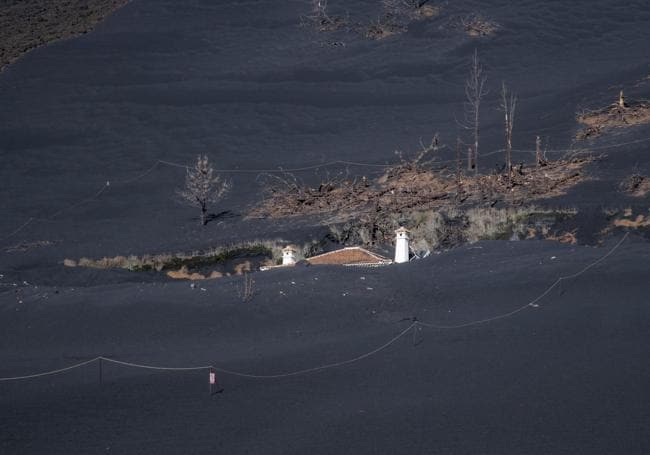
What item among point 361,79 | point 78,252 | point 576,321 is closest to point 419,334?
point 576,321

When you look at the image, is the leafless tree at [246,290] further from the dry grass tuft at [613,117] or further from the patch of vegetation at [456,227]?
the dry grass tuft at [613,117]

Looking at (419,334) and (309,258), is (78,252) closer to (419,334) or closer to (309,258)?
(309,258)

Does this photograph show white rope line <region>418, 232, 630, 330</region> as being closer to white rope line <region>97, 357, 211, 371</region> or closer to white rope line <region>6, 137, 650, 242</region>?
white rope line <region>97, 357, 211, 371</region>

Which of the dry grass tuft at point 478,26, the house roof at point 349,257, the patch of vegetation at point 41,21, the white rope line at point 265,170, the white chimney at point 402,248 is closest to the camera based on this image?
the white chimney at point 402,248

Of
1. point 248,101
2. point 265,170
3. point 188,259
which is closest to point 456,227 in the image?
point 188,259

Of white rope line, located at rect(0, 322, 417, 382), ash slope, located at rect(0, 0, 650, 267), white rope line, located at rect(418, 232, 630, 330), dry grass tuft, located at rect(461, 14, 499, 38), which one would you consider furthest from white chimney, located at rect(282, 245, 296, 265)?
dry grass tuft, located at rect(461, 14, 499, 38)

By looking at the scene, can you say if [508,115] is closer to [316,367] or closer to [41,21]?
[316,367]

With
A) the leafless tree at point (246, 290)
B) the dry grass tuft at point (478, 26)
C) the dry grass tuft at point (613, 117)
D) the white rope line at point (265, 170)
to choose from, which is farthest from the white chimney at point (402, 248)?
the dry grass tuft at point (478, 26)
